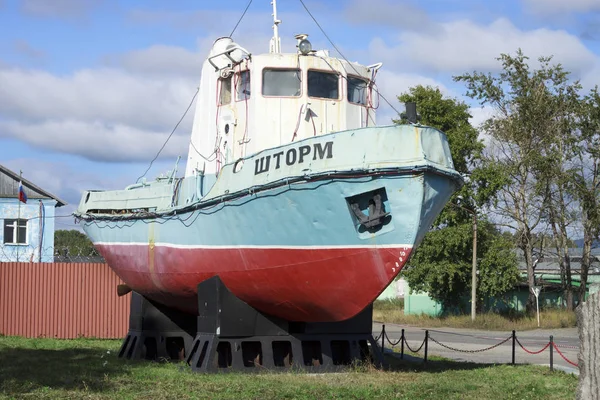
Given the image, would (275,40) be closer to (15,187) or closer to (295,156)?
(295,156)

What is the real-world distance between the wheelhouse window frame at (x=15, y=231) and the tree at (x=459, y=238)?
A: 19.2 meters

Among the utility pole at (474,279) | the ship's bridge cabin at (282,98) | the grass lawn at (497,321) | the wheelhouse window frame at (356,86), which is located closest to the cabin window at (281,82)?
the ship's bridge cabin at (282,98)

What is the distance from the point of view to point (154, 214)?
1512 centimetres

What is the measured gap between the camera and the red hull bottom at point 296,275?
11.4 m

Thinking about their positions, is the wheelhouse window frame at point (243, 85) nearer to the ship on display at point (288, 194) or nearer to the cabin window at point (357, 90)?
the ship on display at point (288, 194)

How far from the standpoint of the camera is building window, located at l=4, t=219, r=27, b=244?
39.6m

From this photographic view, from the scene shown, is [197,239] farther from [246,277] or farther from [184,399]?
[184,399]

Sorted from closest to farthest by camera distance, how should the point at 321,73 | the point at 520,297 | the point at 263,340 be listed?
the point at 263,340 < the point at 321,73 < the point at 520,297

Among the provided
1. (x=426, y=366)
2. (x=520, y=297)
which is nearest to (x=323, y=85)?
(x=426, y=366)

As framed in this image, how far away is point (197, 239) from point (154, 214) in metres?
1.80

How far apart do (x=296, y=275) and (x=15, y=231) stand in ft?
102

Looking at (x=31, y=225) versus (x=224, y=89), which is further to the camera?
(x=31, y=225)

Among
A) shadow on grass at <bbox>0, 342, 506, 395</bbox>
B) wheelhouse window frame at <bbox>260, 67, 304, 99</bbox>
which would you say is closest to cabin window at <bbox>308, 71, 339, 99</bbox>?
wheelhouse window frame at <bbox>260, 67, 304, 99</bbox>

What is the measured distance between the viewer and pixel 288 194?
38.7ft
